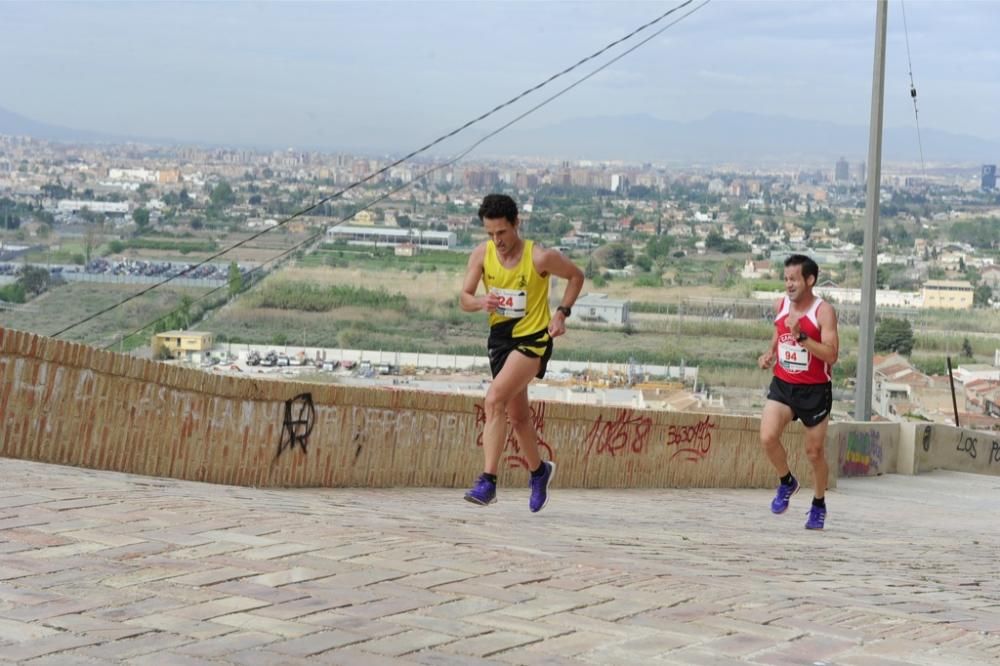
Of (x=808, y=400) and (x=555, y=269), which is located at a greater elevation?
(x=555, y=269)

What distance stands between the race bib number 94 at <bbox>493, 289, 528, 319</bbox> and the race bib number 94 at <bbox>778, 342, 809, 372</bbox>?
2559 millimetres

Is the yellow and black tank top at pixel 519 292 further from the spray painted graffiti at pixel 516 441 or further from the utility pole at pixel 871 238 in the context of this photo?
the utility pole at pixel 871 238

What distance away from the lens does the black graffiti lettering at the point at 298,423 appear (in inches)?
408

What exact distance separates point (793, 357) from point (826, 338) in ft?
1.24

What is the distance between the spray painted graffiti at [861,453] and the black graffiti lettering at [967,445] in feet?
12.0

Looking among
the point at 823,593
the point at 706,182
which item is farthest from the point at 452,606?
the point at 706,182

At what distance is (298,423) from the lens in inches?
413

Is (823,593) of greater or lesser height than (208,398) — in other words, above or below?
below

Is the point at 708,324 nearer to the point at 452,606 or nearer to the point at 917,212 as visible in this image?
the point at 917,212

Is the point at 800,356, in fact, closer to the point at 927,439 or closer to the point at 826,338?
the point at 826,338

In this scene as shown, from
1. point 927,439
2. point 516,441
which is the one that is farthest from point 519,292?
point 927,439

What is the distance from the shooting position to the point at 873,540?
10711 mm

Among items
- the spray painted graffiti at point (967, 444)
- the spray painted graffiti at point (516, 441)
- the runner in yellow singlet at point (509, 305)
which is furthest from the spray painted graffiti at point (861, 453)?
the runner in yellow singlet at point (509, 305)

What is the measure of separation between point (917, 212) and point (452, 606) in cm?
9560
